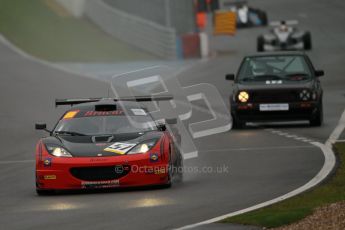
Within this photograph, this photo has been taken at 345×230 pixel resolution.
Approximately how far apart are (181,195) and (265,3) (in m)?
60.8

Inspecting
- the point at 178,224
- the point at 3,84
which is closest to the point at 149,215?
the point at 178,224

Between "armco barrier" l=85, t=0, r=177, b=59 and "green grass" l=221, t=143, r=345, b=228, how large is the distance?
1394 inches

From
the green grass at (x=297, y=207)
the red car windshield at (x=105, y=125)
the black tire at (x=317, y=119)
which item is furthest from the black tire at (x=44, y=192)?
the black tire at (x=317, y=119)

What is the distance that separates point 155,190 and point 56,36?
38128 millimetres

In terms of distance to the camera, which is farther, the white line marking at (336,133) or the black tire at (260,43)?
the black tire at (260,43)

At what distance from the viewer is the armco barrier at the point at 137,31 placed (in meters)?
49.4

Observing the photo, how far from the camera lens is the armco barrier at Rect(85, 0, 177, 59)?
1946 inches

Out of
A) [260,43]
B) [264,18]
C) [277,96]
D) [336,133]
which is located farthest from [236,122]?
[264,18]

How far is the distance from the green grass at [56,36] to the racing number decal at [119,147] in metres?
33.2

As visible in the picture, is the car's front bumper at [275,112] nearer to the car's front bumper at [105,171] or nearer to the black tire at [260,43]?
the car's front bumper at [105,171]

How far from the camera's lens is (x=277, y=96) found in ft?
74.7

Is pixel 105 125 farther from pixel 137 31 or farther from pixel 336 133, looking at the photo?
pixel 137 31

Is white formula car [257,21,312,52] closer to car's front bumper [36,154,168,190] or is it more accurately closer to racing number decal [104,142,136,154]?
racing number decal [104,142,136,154]

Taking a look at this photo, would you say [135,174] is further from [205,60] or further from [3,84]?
[205,60]
